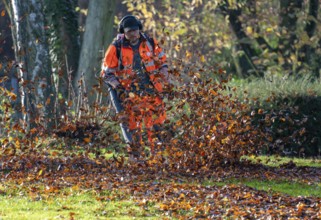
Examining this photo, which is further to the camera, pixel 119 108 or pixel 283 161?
pixel 283 161

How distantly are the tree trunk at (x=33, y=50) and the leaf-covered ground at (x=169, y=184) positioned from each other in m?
2.80

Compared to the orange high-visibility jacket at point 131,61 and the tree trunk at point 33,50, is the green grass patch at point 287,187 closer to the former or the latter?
the orange high-visibility jacket at point 131,61

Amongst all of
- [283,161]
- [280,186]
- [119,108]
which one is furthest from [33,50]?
[280,186]

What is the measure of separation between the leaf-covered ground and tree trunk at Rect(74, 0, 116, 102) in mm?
6504

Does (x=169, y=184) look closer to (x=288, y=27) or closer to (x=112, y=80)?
(x=112, y=80)

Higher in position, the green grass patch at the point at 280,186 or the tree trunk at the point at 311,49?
the tree trunk at the point at 311,49

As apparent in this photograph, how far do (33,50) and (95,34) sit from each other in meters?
3.85

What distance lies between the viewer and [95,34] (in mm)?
21016

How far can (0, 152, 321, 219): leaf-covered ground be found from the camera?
9906mm

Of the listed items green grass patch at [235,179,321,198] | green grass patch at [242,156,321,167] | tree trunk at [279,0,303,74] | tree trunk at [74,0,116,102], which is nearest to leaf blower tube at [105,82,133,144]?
green grass patch at [242,156,321,167]

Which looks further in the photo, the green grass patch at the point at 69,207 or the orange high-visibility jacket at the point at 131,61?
the orange high-visibility jacket at the point at 131,61

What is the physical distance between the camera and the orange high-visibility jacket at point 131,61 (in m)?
12.8

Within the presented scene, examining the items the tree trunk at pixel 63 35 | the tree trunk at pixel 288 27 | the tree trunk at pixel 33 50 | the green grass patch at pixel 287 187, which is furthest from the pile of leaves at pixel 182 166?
the tree trunk at pixel 288 27

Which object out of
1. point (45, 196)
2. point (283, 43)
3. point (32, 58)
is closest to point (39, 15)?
point (32, 58)
